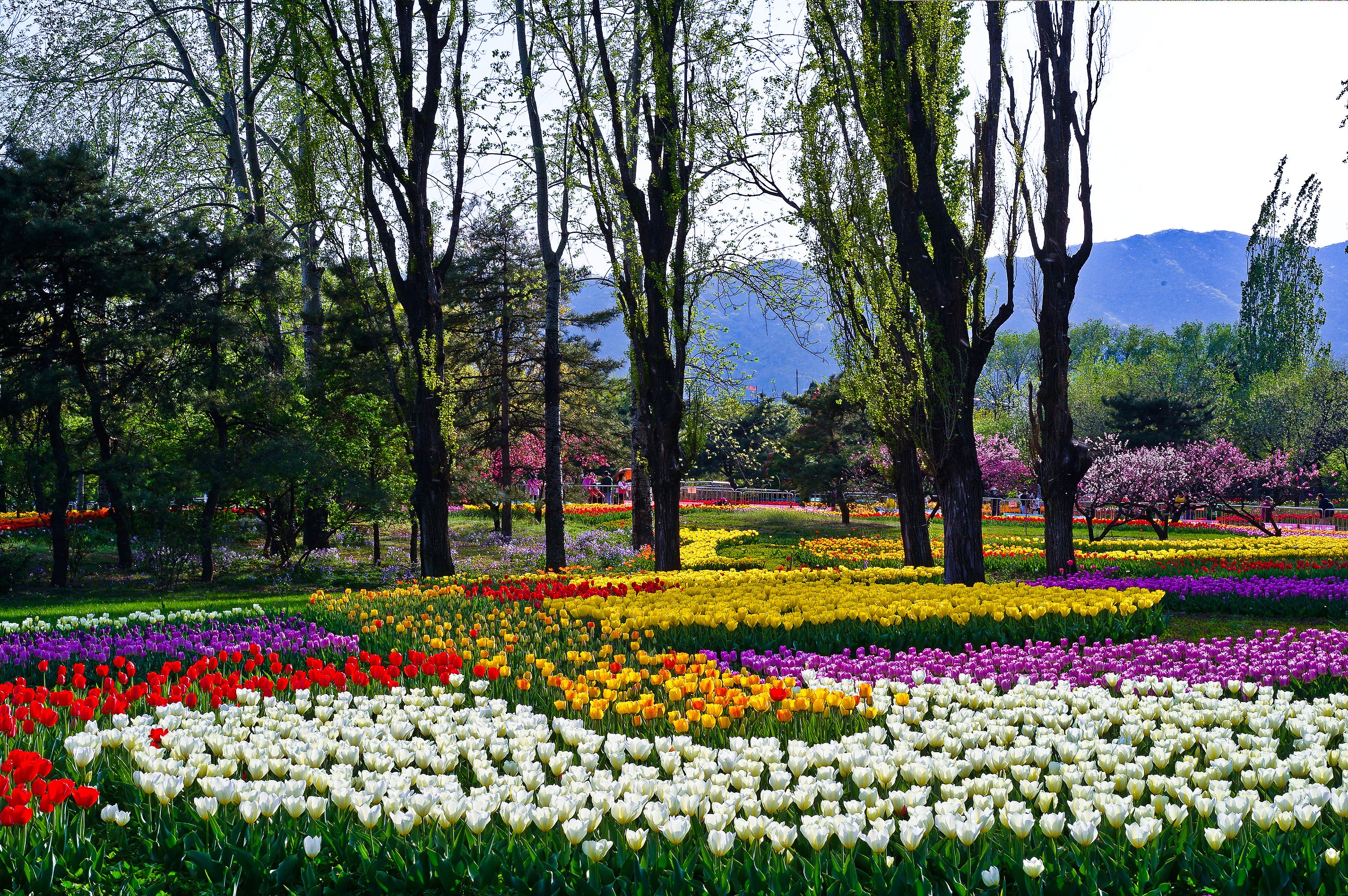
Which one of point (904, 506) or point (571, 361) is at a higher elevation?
point (571, 361)

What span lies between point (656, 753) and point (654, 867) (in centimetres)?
121

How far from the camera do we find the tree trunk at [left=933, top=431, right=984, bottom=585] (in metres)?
10.9

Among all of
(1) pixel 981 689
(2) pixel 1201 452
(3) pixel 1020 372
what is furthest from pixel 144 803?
(3) pixel 1020 372

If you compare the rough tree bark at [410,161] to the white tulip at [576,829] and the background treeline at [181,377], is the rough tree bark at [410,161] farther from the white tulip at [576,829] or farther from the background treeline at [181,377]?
the white tulip at [576,829]

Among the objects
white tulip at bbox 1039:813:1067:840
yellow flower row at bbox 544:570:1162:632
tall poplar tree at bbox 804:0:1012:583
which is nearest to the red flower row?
white tulip at bbox 1039:813:1067:840

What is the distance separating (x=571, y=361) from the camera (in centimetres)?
2692

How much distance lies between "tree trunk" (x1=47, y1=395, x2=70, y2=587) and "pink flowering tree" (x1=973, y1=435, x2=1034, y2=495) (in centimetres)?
3468

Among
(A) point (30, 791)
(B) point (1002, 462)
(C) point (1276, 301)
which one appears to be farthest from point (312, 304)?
(C) point (1276, 301)

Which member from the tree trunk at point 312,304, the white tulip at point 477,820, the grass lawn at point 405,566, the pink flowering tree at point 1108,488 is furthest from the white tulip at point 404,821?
the pink flowering tree at point 1108,488

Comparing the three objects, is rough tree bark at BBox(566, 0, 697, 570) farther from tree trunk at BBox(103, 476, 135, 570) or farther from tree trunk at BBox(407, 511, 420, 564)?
tree trunk at BBox(103, 476, 135, 570)

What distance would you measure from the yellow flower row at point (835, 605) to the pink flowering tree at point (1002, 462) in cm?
3286

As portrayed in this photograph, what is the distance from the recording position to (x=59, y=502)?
14797 mm

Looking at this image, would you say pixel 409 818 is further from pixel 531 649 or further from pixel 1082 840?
pixel 531 649

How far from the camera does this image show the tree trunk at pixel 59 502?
14.7 m
